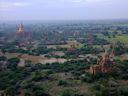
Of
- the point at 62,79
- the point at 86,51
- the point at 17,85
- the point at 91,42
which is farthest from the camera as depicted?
the point at 91,42

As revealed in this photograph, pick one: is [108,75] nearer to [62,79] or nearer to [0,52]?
[62,79]

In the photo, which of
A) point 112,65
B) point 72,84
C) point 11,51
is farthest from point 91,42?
point 72,84

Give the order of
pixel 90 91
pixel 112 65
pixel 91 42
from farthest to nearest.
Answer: pixel 91 42 < pixel 112 65 < pixel 90 91

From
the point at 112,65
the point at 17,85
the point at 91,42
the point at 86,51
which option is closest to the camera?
the point at 17,85

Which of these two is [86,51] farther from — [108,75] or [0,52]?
[108,75]

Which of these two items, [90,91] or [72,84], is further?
[72,84]

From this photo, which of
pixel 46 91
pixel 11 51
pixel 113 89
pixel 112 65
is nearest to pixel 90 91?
pixel 113 89

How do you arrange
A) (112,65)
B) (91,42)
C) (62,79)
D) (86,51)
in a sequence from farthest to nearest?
1. (91,42)
2. (86,51)
3. (112,65)
4. (62,79)

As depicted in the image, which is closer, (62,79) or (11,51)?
(62,79)
